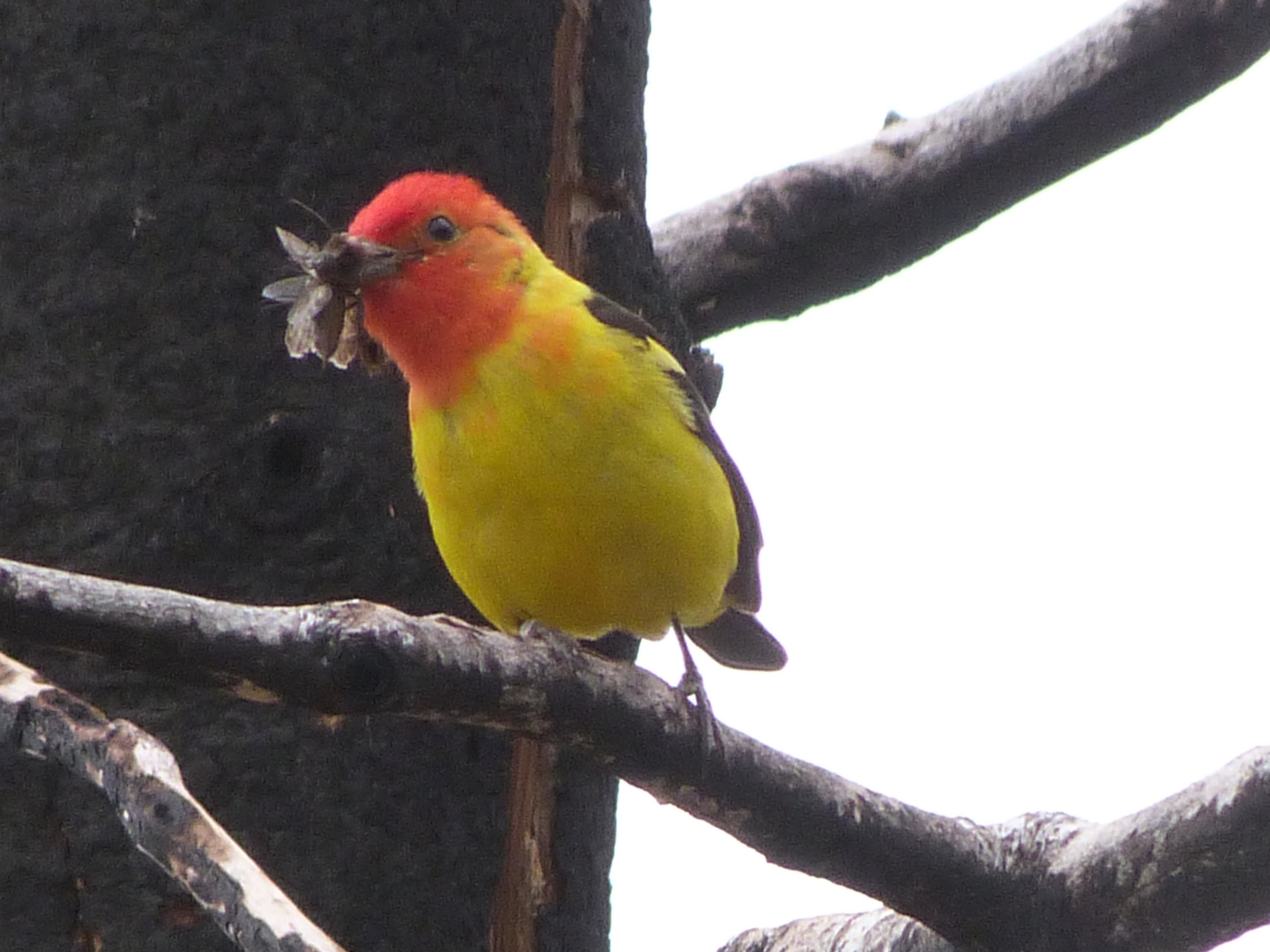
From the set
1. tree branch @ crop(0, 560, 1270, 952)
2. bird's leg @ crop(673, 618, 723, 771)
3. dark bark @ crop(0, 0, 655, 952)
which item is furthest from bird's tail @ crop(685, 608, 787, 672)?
tree branch @ crop(0, 560, 1270, 952)

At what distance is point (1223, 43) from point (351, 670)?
8.59ft

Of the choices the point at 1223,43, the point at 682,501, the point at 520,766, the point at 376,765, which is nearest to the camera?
the point at 376,765

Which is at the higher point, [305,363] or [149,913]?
[305,363]

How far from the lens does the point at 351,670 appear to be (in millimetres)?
1929

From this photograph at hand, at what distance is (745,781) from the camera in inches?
101

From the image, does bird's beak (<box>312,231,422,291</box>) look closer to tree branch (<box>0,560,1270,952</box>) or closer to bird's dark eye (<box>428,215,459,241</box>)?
bird's dark eye (<box>428,215,459,241</box>)

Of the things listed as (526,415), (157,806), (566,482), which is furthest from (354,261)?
(157,806)

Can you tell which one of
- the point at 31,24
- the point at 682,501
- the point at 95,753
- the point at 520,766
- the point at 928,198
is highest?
the point at 928,198

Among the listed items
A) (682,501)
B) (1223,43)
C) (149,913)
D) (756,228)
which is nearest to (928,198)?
(756,228)

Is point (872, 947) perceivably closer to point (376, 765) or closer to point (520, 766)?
point (520, 766)

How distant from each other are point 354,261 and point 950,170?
4.38 feet

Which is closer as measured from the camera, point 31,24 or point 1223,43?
point 31,24

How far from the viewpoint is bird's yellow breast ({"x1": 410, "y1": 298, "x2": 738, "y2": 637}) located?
10.2ft

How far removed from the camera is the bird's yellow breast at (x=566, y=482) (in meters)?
A: 3.11
